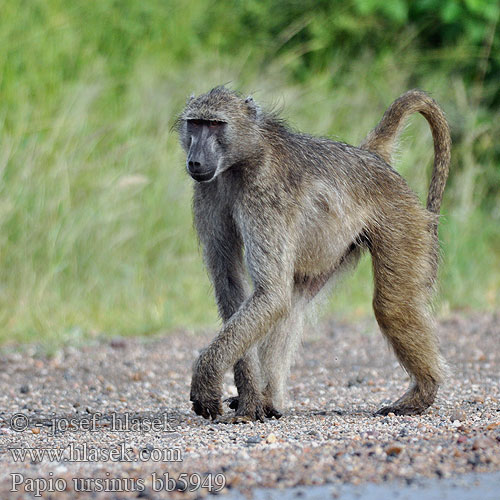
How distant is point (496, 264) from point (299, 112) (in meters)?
2.29

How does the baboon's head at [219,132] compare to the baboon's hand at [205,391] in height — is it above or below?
above

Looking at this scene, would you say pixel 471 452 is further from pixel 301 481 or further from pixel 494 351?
pixel 494 351

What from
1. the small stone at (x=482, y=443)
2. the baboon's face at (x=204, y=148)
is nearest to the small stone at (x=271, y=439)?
the small stone at (x=482, y=443)

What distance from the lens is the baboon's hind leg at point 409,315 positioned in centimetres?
438

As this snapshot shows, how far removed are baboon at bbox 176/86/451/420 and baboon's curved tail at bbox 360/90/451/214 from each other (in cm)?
10

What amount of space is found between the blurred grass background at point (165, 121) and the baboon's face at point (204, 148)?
3.16ft

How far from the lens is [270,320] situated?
13.4 feet

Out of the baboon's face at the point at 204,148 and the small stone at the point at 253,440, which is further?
the baboon's face at the point at 204,148

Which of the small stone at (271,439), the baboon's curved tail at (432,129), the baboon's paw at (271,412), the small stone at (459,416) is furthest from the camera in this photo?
the baboon's curved tail at (432,129)

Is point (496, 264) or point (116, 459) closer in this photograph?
point (116, 459)

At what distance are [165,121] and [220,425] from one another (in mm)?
4935

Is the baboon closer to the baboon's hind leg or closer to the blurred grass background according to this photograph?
the baboon's hind leg

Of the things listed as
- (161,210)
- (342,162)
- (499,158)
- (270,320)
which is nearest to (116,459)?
(270,320)

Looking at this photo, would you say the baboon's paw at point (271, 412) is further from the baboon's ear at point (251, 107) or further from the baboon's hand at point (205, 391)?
the baboon's ear at point (251, 107)
